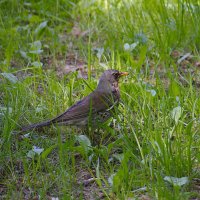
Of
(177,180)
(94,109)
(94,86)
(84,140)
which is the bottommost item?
(177,180)

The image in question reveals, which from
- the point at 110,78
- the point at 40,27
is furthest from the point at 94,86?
the point at 40,27

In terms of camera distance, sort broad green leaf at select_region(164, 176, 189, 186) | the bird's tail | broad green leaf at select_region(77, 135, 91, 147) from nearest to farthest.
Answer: broad green leaf at select_region(164, 176, 189, 186)
broad green leaf at select_region(77, 135, 91, 147)
the bird's tail

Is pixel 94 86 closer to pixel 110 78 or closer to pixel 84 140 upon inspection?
pixel 110 78

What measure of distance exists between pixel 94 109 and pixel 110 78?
0.43 m

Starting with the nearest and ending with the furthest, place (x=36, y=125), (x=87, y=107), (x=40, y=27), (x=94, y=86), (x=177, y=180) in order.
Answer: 1. (x=177, y=180)
2. (x=36, y=125)
3. (x=87, y=107)
4. (x=94, y=86)
5. (x=40, y=27)

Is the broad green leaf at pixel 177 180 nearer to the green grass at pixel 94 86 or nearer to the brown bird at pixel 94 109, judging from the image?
the green grass at pixel 94 86

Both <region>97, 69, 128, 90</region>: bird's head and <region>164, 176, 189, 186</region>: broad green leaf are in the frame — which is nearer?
<region>164, 176, 189, 186</region>: broad green leaf

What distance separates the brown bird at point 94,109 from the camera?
5.01 meters

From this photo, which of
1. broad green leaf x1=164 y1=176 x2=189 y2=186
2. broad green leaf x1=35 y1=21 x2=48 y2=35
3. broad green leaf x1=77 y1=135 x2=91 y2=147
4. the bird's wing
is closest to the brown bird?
the bird's wing

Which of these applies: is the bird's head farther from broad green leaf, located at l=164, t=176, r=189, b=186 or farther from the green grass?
broad green leaf, located at l=164, t=176, r=189, b=186

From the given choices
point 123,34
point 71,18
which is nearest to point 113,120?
point 123,34

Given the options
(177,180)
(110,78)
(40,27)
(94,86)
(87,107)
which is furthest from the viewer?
(40,27)

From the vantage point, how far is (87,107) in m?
5.12

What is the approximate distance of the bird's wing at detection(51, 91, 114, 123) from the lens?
197 inches
